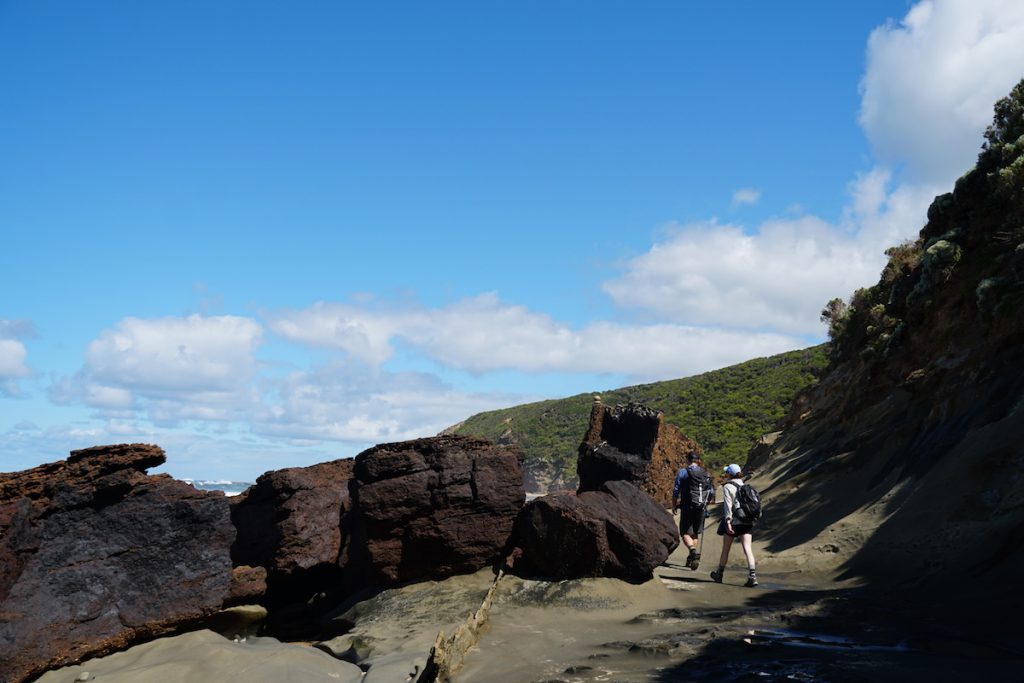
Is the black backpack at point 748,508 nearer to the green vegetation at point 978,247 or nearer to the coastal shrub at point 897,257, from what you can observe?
the green vegetation at point 978,247

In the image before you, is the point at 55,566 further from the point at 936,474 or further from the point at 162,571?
the point at 936,474

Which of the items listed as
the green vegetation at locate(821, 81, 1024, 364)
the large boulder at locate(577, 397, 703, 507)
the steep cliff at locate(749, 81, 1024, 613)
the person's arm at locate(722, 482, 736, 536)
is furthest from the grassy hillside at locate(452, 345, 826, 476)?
the person's arm at locate(722, 482, 736, 536)

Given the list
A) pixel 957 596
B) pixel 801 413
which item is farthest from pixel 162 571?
pixel 801 413

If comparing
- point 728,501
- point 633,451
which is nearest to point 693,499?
point 728,501

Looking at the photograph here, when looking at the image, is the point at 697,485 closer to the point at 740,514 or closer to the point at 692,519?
the point at 692,519

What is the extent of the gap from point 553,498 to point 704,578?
2.81 m

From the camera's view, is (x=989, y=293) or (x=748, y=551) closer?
(x=748, y=551)

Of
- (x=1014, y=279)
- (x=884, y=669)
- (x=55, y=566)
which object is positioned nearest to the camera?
(x=884, y=669)

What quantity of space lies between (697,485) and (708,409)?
44545 mm

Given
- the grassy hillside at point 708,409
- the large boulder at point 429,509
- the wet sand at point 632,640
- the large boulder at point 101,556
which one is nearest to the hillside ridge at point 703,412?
the grassy hillside at point 708,409

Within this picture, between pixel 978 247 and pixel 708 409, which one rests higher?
pixel 978 247

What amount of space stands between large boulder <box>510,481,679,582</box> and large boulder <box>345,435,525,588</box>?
1.48 ft

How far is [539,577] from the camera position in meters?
Answer: 10.5

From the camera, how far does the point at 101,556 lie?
30.5 feet
